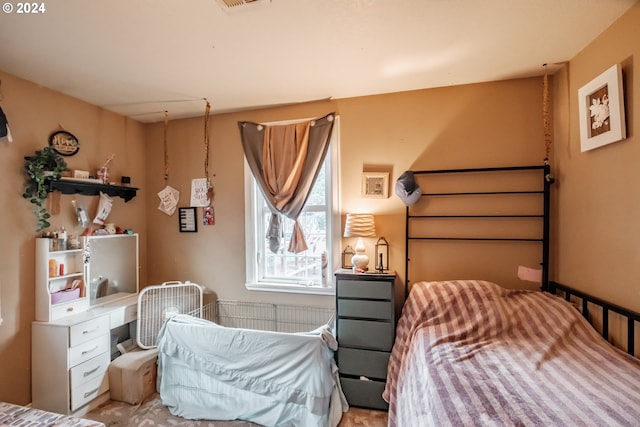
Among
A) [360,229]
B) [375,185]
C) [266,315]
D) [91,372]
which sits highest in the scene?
[375,185]

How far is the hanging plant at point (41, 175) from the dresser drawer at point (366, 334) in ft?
8.01

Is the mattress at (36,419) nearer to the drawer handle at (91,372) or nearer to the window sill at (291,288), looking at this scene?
the drawer handle at (91,372)

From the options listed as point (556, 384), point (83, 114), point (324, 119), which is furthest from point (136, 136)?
point (556, 384)

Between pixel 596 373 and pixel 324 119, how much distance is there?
2389 millimetres

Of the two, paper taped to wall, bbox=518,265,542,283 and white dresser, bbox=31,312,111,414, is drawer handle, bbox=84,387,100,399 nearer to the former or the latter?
white dresser, bbox=31,312,111,414

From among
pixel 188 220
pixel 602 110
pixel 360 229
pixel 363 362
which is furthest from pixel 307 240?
pixel 602 110

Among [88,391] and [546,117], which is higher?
[546,117]

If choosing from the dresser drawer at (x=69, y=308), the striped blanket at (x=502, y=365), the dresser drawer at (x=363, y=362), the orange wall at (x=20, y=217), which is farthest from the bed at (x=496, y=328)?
the orange wall at (x=20, y=217)

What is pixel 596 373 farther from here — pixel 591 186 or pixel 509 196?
pixel 509 196

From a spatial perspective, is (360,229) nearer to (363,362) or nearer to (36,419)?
(363,362)

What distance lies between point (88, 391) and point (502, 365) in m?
2.86

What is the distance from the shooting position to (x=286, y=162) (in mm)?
2791

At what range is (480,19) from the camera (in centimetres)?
163

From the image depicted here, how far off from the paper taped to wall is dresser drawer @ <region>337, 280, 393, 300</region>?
39.9 inches
